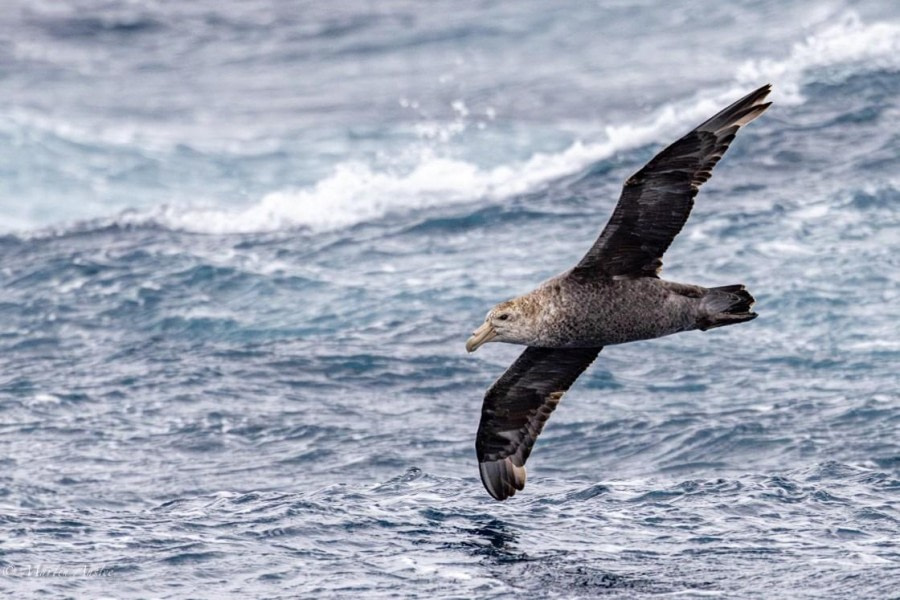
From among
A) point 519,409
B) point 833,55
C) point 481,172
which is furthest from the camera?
point 833,55

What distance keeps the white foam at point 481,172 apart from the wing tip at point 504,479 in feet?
43.0

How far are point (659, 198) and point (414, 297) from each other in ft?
36.2

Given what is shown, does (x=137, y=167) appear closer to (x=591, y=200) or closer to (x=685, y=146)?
(x=591, y=200)

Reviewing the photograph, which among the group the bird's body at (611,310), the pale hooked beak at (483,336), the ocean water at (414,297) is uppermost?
the bird's body at (611,310)

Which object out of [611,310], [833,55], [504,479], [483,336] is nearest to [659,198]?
[611,310]

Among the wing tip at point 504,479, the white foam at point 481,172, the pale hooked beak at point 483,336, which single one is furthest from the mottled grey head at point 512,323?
the white foam at point 481,172

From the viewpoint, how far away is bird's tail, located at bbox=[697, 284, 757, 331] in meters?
11.7

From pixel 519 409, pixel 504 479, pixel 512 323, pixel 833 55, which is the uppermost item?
pixel 833 55

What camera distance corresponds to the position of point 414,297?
22.6 m

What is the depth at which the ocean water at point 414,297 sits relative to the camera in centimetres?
1301

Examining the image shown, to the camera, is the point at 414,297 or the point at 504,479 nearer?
the point at 504,479

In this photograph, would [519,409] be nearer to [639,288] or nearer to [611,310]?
[611,310]

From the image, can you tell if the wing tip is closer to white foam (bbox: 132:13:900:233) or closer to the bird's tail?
the bird's tail

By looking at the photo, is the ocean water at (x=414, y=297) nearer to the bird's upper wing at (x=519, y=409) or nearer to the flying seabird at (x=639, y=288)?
the bird's upper wing at (x=519, y=409)
